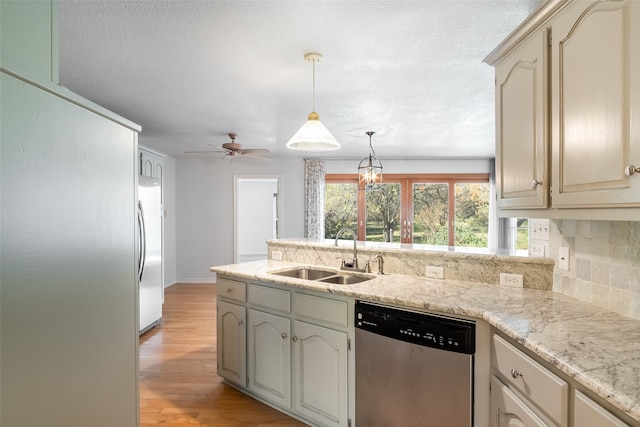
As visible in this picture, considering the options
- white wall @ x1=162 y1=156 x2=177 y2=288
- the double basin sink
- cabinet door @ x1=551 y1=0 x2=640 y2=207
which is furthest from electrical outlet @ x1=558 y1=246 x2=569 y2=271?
white wall @ x1=162 y1=156 x2=177 y2=288

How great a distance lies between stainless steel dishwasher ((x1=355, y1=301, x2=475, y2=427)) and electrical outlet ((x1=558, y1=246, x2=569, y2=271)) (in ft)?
2.28

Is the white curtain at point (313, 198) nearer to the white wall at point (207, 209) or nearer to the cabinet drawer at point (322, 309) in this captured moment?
the white wall at point (207, 209)

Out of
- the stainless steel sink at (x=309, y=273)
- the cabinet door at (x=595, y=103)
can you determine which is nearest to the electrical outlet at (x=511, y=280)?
the cabinet door at (x=595, y=103)

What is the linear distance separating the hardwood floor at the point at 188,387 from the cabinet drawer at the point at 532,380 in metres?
1.43

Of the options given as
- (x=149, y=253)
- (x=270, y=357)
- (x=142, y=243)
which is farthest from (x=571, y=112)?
(x=149, y=253)

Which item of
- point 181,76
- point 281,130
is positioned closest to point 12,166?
point 181,76

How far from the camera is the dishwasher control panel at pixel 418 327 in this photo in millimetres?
1585

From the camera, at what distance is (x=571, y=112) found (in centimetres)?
133

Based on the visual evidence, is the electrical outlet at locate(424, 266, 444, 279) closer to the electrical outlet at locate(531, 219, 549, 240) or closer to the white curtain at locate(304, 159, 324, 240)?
the electrical outlet at locate(531, 219, 549, 240)

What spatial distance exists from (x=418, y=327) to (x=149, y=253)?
3369 millimetres

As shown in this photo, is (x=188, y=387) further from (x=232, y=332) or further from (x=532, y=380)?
(x=532, y=380)

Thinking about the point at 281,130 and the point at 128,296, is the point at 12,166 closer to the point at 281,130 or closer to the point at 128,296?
the point at 128,296

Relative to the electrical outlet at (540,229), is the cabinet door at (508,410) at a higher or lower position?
lower

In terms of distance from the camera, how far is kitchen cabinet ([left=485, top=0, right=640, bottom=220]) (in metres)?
1.10
